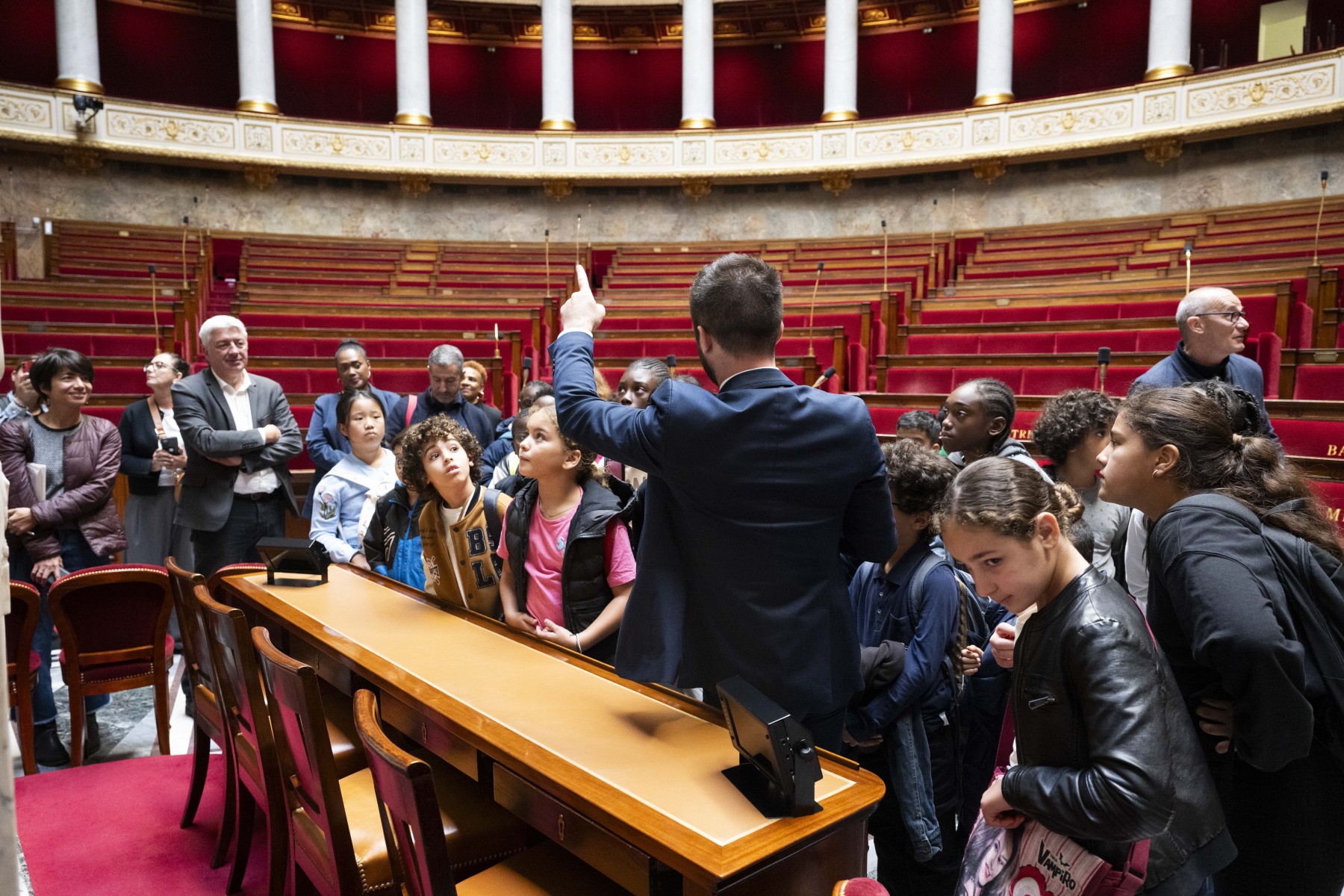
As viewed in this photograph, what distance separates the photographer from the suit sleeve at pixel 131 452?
9.71 ft

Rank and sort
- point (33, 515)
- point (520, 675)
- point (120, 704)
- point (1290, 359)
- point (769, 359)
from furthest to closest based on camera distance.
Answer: point (1290, 359) < point (120, 704) < point (33, 515) < point (520, 675) < point (769, 359)

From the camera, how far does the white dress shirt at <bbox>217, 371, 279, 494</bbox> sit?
2707 mm

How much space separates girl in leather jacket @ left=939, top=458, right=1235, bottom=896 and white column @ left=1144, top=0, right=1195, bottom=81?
8.76m

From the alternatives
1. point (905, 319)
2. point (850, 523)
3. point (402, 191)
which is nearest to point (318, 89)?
point (402, 191)

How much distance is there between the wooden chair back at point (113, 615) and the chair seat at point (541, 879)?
1.49 metres

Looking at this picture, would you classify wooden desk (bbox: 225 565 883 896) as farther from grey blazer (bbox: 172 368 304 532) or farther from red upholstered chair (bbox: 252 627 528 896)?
grey blazer (bbox: 172 368 304 532)

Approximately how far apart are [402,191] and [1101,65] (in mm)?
8231

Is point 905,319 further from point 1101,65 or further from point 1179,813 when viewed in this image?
point 1101,65

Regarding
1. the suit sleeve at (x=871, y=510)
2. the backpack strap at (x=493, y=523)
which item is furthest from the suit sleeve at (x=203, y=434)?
the suit sleeve at (x=871, y=510)

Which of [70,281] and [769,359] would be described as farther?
[70,281]

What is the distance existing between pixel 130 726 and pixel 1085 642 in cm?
275

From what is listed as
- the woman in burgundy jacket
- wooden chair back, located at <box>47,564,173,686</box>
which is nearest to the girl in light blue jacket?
wooden chair back, located at <box>47,564,173,686</box>

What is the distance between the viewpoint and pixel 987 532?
960 mm

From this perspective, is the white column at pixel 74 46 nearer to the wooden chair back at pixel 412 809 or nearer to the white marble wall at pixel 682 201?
the white marble wall at pixel 682 201
